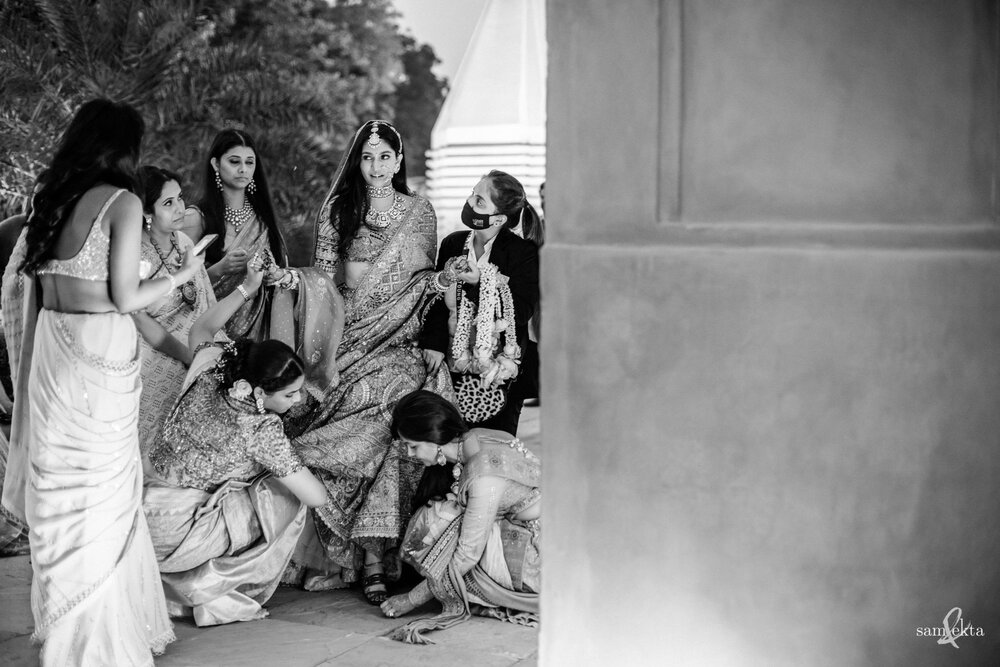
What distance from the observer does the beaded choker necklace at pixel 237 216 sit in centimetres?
460

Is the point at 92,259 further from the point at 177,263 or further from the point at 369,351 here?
the point at 369,351

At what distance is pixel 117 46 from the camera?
27.5ft

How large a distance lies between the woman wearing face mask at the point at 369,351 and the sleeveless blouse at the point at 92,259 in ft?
4.12

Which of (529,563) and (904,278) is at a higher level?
(904,278)

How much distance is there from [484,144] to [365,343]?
4476 millimetres

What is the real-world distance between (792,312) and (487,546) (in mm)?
1825

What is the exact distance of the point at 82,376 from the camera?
126 inches

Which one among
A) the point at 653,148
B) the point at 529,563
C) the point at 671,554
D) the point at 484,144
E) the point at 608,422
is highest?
the point at 484,144

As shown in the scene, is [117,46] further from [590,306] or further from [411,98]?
[411,98]

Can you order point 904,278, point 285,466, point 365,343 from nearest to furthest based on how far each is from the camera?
point 904,278, point 285,466, point 365,343

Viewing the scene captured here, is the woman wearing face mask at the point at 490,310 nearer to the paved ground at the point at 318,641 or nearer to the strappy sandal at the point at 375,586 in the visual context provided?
the strappy sandal at the point at 375,586

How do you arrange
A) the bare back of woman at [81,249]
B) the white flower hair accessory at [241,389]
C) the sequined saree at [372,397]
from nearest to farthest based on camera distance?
1. the bare back of woman at [81,249]
2. the white flower hair accessory at [241,389]
3. the sequined saree at [372,397]

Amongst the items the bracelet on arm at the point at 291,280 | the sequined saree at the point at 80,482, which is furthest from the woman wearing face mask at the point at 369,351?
the sequined saree at the point at 80,482

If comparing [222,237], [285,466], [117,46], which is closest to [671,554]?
[285,466]
